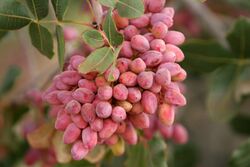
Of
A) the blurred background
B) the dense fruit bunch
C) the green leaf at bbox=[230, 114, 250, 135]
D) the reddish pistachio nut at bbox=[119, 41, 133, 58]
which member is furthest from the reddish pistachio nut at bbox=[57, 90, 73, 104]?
the green leaf at bbox=[230, 114, 250, 135]

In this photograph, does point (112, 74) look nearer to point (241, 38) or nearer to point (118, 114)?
point (118, 114)

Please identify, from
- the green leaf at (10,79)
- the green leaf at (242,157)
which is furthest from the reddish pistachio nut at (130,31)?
the green leaf at (10,79)

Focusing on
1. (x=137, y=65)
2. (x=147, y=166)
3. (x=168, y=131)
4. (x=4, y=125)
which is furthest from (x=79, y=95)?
(x=4, y=125)

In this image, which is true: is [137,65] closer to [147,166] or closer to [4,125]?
[147,166]

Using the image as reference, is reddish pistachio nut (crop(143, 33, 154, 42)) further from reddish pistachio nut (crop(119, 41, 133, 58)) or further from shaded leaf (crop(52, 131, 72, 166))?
shaded leaf (crop(52, 131, 72, 166))

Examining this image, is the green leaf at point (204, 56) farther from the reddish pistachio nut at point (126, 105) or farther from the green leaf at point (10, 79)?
the green leaf at point (10, 79)

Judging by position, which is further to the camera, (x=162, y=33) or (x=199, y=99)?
(x=199, y=99)
